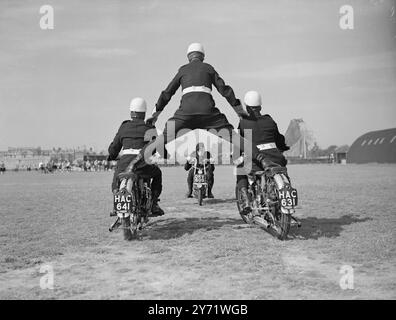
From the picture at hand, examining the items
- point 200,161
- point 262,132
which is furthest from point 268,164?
point 200,161

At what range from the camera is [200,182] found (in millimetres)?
12062

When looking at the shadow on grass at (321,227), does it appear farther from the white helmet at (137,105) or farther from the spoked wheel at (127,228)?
the white helmet at (137,105)

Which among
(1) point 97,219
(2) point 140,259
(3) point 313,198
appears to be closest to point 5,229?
(1) point 97,219

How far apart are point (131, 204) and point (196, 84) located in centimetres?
210

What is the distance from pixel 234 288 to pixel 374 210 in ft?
22.2

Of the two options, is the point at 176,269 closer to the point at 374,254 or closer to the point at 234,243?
the point at 234,243

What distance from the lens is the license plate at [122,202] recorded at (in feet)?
20.3

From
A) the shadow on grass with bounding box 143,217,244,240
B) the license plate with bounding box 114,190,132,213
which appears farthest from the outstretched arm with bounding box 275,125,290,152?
the license plate with bounding box 114,190,132,213

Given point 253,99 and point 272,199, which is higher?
point 253,99

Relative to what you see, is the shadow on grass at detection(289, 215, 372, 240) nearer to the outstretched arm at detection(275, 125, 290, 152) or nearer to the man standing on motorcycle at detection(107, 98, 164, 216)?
the outstretched arm at detection(275, 125, 290, 152)

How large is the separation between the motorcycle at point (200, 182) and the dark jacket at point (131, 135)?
477cm

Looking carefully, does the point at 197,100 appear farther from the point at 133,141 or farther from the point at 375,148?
the point at 375,148
